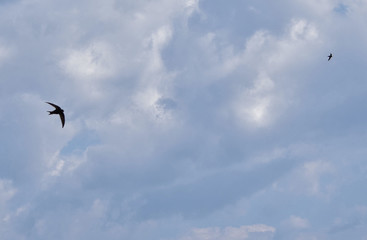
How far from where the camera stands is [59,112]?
157250 millimetres
